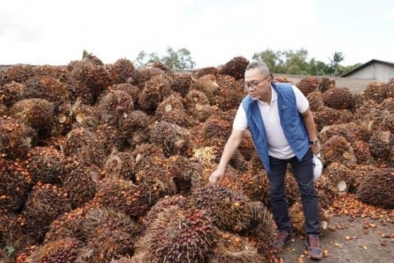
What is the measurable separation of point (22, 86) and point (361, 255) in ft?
18.3

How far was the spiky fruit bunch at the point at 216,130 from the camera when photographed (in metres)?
5.94

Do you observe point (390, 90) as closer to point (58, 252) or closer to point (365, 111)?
point (365, 111)

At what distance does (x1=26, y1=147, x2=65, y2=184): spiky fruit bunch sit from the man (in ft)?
7.28

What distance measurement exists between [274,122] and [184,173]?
1510 millimetres

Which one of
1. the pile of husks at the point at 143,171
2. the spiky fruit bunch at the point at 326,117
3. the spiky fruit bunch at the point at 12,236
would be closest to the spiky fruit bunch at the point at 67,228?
the pile of husks at the point at 143,171

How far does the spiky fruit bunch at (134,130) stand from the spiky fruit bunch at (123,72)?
5.64 feet

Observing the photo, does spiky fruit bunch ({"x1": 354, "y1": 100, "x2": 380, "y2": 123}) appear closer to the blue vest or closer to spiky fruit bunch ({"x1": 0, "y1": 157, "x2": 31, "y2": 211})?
the blue vest

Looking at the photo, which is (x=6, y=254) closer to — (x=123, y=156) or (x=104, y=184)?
(x=104, y=184)

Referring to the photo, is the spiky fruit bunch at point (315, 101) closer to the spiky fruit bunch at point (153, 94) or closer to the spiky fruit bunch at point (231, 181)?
the spiky fruit bunch at point (153, 94)

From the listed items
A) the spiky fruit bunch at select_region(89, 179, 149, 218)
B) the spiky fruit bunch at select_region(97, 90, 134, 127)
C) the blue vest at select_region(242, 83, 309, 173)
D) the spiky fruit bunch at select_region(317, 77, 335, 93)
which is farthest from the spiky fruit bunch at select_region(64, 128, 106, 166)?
the spiky fruit bunch at select_region(317, 77, 335, 93)

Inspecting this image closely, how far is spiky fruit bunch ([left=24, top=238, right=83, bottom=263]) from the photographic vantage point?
3.67 meters

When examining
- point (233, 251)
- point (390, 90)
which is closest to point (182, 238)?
point (233, 251)

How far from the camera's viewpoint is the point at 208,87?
26.3 feet

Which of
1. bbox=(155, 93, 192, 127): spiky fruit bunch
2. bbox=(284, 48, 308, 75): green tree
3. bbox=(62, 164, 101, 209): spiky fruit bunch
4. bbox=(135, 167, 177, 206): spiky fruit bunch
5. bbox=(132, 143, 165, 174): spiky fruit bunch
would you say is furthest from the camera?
bbox=(284, 48, 308, 75): green tree
